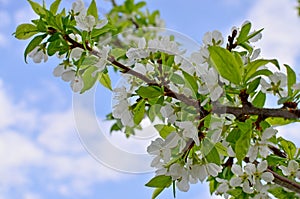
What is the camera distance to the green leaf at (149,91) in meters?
0.54

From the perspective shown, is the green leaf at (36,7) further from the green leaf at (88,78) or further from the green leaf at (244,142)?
the green leaf at (244,142)

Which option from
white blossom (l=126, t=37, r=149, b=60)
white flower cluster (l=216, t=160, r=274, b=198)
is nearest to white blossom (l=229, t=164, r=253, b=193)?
white flower cluster (l=216, t=160, r=274, b=198)

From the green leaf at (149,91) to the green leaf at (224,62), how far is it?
8cm

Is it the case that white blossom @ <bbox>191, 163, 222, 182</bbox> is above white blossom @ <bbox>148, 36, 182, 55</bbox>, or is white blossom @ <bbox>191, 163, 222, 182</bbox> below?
below

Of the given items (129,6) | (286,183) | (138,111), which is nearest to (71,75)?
(138,111)

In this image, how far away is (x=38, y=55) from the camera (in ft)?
2.08

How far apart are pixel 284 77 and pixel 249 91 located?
48mm

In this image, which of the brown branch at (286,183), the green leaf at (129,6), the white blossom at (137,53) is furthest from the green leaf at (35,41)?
the green leaf at (129,6)

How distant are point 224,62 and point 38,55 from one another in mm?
275

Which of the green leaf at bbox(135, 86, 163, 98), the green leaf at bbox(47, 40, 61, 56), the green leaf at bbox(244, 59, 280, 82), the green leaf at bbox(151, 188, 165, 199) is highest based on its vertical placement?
the green leaf at bbox(47, 40, 61, 56)

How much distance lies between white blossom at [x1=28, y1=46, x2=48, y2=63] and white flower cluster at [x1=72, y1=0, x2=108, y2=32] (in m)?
0.08

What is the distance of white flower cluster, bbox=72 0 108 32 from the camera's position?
0.60 m

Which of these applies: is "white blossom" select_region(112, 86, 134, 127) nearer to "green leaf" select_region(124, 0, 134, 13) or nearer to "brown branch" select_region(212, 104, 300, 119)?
"brown branch" select_region(212, 104, 300, 119)

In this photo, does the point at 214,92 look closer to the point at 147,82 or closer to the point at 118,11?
the point at 147,82
